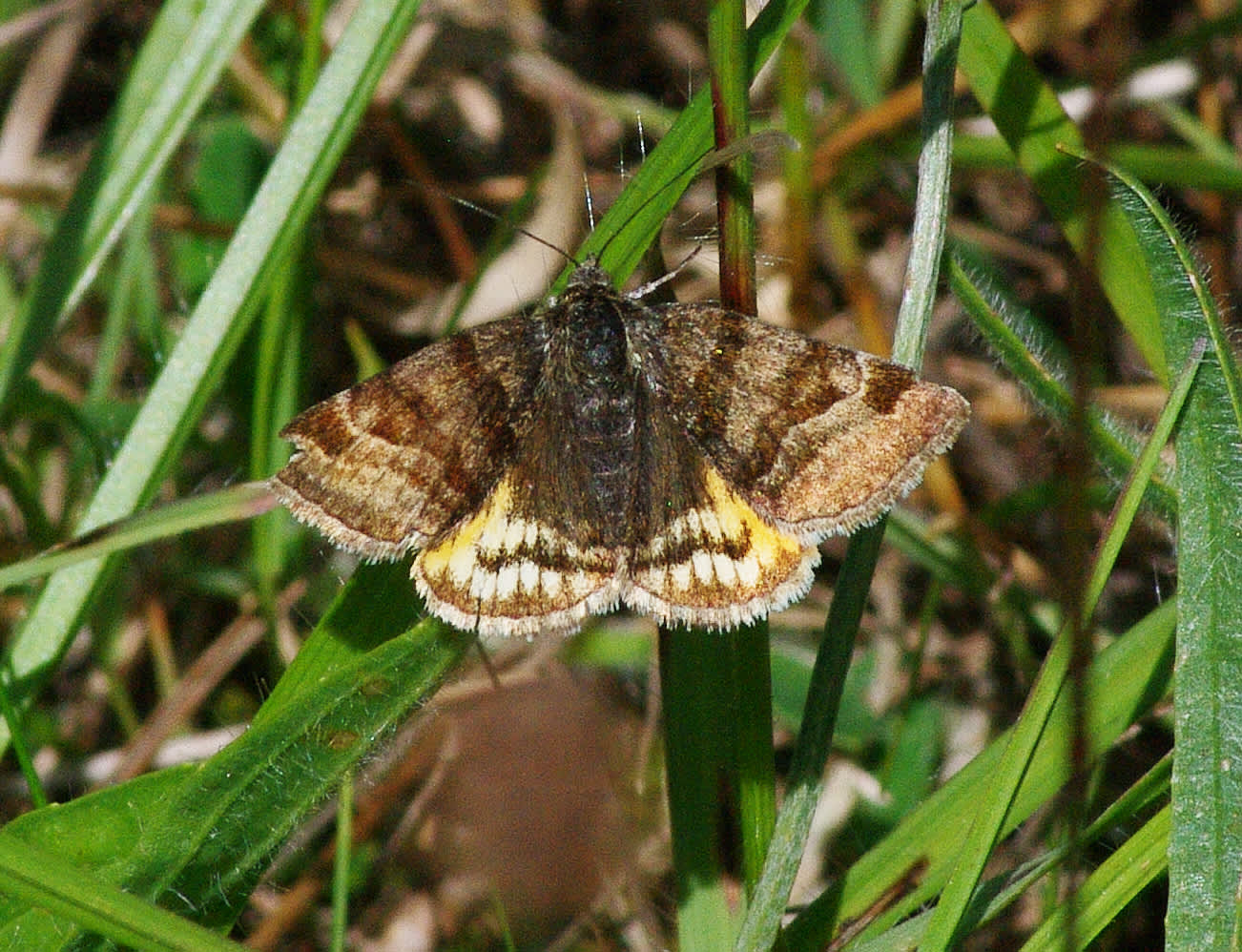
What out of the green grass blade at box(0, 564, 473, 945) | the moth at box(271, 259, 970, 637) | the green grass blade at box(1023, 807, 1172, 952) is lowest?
the green grass blade at box(1023, 807, 1172, 952)

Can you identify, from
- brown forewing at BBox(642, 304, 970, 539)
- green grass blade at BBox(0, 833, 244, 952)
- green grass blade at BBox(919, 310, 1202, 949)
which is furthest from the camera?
brown forewing at BBox(642, 304, 970, 539)

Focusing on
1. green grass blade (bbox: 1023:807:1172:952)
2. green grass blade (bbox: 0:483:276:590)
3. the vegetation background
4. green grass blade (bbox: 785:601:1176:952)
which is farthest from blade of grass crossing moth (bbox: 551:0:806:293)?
green grass blade (bbox: 1023:807:1172:952)

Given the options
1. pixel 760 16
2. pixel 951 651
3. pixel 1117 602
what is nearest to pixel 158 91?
pixel 760 16

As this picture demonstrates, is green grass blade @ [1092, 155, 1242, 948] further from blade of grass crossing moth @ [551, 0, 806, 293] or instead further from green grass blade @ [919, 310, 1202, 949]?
blade of grass crossing moth @ [551, 0, 806, 293]

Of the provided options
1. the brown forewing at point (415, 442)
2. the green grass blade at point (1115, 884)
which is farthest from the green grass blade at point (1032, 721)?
the brown forewing at point (415, 442)

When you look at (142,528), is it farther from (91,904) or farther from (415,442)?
(91,904)

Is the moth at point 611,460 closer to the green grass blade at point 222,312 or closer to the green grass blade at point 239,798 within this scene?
the green grass blade at point 239,798

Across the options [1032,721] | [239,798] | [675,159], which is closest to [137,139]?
[675,159]

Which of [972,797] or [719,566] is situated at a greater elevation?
[719,566]

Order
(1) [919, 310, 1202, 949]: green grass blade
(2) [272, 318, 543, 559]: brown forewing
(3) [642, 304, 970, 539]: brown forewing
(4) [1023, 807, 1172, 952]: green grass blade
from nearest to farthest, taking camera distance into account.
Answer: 1. (1) [919, 310, 1202, 949]: green grass blade
2. (4) [1023, 807, 1172, 952]: green grass blade
3. (3) [642, 304, 970, 539]: brown forewing
4. (2) [272, 318, 543, 559]: brown forewing
